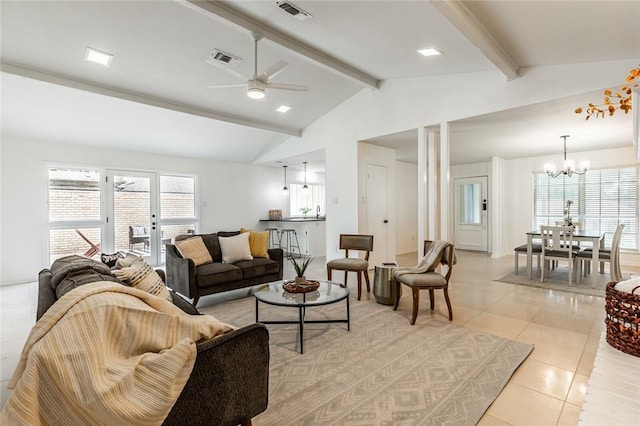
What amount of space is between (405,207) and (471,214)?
1692 mm

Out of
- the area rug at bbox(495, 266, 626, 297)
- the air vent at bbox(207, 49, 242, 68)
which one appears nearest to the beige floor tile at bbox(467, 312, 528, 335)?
the area rug at bbox(495, 266, 626, 297)

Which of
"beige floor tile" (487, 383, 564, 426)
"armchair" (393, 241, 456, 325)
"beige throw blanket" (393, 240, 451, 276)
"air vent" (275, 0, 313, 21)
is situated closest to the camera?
"beige floor tile" (487, 383, 564, 426)

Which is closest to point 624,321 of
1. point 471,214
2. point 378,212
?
point 378,212

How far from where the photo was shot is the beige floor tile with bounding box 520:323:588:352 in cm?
273

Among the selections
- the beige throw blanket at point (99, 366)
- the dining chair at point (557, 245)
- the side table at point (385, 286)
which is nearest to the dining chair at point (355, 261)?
the side table at point (385, 286)

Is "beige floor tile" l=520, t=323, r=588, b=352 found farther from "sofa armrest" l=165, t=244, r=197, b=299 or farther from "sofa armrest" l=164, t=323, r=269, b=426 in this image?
"sofa armrest" l=165, t=244, r=197, b=299

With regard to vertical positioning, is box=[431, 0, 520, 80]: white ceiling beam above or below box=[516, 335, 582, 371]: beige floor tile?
above

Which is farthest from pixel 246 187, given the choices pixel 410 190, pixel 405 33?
pixel 405 33

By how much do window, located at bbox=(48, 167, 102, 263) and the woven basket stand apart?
270 inches

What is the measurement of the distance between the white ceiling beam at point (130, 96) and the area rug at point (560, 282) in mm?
4905

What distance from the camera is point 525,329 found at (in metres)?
3.08

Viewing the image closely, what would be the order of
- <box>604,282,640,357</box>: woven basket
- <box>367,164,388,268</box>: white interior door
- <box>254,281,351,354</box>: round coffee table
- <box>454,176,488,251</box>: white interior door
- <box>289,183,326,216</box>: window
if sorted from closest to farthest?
<box>604,282,640,357</box>: woven basket → <box>254,281,351,354</box>: round coffee table → <box>367,164,388,268</box>: white interior door → <box>454,176,488,251</box>: white interior door → <box>289,183,326,216</box>: window

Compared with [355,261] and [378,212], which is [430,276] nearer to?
[355,261]

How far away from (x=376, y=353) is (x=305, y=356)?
1.89 feet
